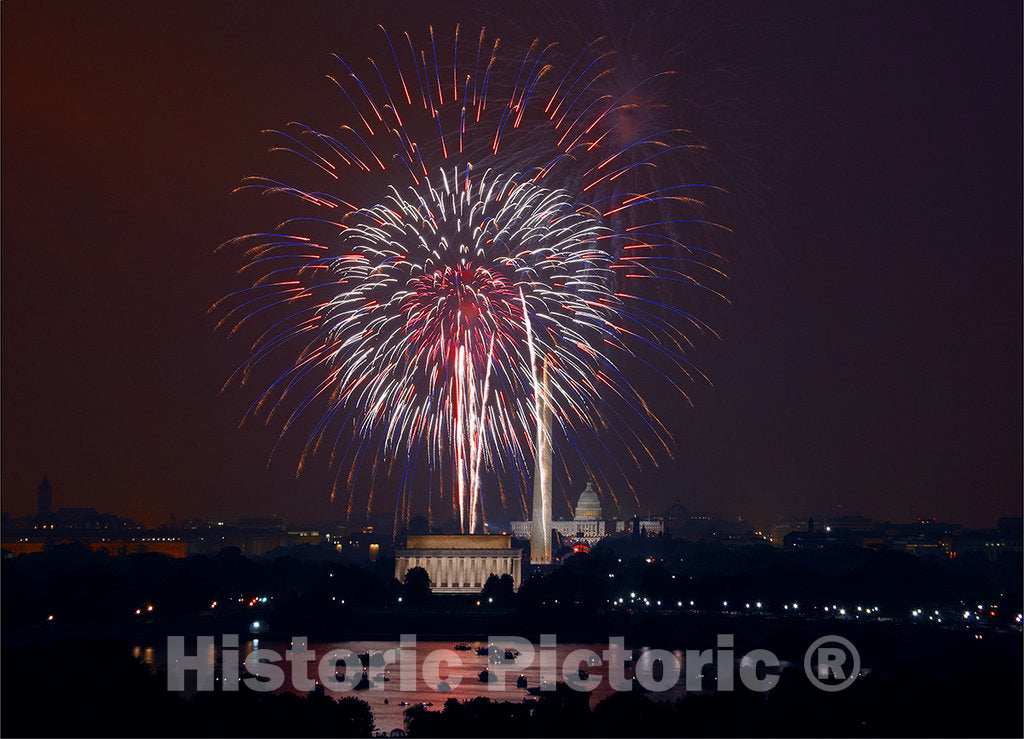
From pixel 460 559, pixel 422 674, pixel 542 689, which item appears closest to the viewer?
pixel 542 689

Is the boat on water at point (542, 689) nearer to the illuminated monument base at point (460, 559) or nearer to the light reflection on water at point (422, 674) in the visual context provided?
the light reflection on water at point (422, 674)

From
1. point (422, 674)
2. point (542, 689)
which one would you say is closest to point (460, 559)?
point (422, 674)

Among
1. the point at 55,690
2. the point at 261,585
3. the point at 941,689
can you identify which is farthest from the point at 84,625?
the point at 941,689

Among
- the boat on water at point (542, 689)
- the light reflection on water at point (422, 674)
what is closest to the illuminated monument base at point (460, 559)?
the light reflection on water at point (422, 674)

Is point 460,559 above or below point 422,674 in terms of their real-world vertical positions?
above

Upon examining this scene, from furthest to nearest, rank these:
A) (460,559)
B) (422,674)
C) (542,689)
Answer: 1. (460,559)
2. (422,674)
3. (542,689)

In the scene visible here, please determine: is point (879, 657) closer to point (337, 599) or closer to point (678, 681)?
point (678, 681)

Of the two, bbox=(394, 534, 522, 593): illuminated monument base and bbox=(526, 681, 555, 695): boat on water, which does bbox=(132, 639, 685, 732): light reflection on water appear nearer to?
bbox=(526, 681, 555, 695): boat on water

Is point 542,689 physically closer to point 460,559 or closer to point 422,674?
point 422,674
